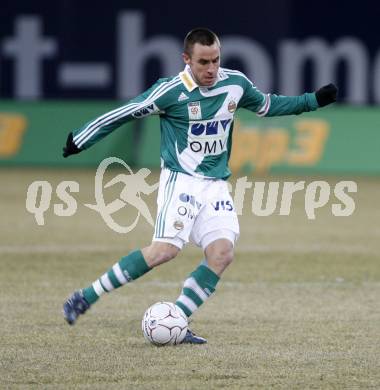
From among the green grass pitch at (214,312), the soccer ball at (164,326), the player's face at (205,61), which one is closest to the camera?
the green grass pitch at (214,312)

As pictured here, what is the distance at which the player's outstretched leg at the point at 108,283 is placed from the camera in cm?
782

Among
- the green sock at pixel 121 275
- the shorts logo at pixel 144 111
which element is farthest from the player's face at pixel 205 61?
the green sock at pixel 121 275

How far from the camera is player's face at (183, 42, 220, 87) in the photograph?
781 cm

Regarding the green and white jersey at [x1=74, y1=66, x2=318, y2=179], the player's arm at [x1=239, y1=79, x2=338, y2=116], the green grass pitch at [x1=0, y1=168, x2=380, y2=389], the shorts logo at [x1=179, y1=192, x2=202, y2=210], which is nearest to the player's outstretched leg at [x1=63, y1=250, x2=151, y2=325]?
the green grass pitch at [x1=0, y1=168, x2=380, y2=389]

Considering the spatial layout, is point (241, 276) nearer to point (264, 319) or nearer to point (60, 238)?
point (264, 319)

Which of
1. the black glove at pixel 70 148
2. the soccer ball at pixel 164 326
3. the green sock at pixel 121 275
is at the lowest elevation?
the soccer ball at pixel 164 326

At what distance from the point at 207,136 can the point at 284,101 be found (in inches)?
25.9

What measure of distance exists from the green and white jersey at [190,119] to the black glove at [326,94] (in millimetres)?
537

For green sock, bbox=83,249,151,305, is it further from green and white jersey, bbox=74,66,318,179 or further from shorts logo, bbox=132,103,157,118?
shorts logo, bbox=132,103,157,118

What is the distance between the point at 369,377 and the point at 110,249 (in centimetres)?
687

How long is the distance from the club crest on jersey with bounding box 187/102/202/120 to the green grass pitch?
1.46 m

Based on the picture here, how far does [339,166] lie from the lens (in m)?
23.0

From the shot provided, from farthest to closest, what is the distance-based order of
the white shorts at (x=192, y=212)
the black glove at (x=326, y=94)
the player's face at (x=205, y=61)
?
the black glove at (x=326, y=94) < the white shorts at (x=192, y=212) < the player's face at (x=205, y=61)

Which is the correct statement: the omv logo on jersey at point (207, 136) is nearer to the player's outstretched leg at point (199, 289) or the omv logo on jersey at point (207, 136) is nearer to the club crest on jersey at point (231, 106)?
the club crest on jersey at point (231, 106)
